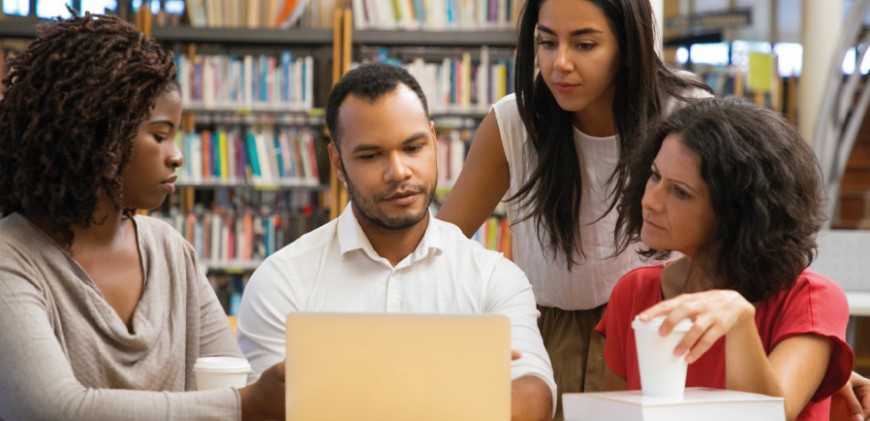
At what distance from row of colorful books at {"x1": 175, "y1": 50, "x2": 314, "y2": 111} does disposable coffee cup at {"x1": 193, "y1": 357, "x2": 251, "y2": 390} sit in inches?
156

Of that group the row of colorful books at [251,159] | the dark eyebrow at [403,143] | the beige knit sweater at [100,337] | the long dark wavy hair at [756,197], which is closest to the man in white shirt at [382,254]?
the dark eyebrow at [403,143]

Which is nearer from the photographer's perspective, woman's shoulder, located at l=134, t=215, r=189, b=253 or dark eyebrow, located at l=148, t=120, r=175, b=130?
dark eyebrow, located at l=148, t=120, r=175, b=130

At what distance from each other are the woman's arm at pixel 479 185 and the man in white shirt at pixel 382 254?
380mm

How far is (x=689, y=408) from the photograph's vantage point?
3.92 feet

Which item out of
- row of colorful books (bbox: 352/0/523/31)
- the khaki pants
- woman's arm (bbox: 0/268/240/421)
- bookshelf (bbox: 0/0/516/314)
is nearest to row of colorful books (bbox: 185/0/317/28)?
bookshelf (bbox: 0/0/516/314)

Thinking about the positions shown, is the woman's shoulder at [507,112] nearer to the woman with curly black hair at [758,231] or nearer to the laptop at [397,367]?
the woman with curly black hair at [758,231]

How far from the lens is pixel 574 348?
2057 millimetres

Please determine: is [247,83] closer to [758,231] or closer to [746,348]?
[758,231]

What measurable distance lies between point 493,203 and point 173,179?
0.90m

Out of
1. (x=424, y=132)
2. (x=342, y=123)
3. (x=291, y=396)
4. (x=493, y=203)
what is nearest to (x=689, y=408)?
(x=291, y=396)

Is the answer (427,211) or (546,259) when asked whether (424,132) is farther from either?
(546,259)

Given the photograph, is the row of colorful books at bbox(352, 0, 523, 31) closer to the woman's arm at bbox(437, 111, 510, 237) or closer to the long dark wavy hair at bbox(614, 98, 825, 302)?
the woman's arm at bbox(437, 111, 510, 237)

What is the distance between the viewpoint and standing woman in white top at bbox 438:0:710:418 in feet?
6.28

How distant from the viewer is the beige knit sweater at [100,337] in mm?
1255
